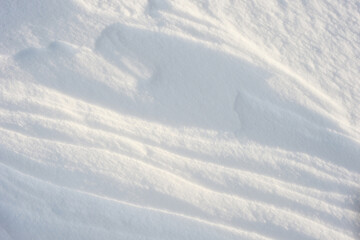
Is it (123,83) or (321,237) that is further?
(123,83)

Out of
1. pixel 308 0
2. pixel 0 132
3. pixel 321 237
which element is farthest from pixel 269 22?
pixel 0 132

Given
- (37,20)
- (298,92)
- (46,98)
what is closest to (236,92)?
(298,92)

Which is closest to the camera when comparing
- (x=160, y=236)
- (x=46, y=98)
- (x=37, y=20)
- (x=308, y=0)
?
(x=160, y=236)

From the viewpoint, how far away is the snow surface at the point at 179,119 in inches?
39.0

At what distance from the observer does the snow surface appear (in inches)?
39.0

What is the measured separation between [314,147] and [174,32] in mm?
591

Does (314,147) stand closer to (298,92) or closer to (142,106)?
(298,92)

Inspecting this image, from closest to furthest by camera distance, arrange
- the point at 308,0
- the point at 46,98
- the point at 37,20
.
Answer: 1. the point at 46,98
2. the point at 37,20
3. the point at 308,0

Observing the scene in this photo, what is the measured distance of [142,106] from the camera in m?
1.13

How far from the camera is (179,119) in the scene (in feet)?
3.69

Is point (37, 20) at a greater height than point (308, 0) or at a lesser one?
lesser

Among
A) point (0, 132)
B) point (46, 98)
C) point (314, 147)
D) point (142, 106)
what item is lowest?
point (0, 132)

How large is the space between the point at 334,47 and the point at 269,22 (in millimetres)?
241

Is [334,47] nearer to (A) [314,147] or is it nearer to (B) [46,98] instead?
(A) [314,147]
